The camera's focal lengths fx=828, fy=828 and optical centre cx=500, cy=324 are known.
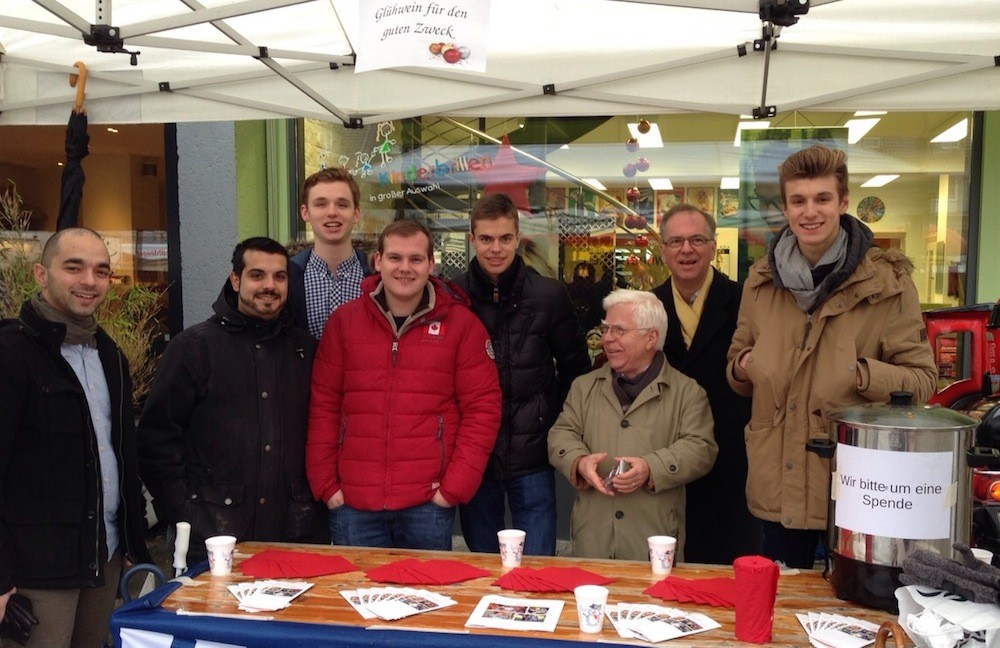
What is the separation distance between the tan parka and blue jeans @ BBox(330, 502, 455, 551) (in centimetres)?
117

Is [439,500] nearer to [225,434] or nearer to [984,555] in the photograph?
[225,434]

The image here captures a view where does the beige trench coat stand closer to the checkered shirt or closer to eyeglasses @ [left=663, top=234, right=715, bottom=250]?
eyeglasses @ [left=663, top=234, right=715, bottom=250]

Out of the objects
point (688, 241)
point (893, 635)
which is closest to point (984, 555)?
point (893, 635)

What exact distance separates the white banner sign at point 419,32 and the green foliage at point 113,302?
3.20 m

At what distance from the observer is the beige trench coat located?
9.64 feet

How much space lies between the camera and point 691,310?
361 centimetres

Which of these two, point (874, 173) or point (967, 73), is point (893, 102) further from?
point (874, 173)

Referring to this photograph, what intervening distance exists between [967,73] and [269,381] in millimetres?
3137

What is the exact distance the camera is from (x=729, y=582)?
2.39 meters

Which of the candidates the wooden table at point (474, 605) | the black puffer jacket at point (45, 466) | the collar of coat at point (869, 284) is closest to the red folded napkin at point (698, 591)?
the wooden table at point (474, 605)

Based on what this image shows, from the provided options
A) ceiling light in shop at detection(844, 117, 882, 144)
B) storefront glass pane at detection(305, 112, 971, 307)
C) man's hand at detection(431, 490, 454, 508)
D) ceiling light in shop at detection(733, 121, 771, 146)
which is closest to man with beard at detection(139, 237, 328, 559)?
man's hand at detection(431, 490, 454, 508)

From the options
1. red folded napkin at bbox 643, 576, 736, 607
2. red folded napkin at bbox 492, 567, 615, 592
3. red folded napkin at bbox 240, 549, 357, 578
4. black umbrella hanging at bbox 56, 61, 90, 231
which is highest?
black umbrella hanging at bbox 56, 61, 90, 231

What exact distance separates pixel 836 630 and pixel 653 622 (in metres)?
0.45

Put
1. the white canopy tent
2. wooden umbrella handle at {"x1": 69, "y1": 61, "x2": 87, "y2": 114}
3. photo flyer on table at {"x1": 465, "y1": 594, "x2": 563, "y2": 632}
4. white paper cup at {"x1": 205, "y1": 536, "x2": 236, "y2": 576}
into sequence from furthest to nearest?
wooden umbrella handle at {"x1": 69, "y1": 61, "x2": 87, "y2": 114}, the white canopy tent, white paper cup at {"x1": 205, "y1": 536, "x2": 236, "y2": 576}, photo flyer on table at {"x1": 465, "y1": 594, "x2": 563, "y2": 632}
